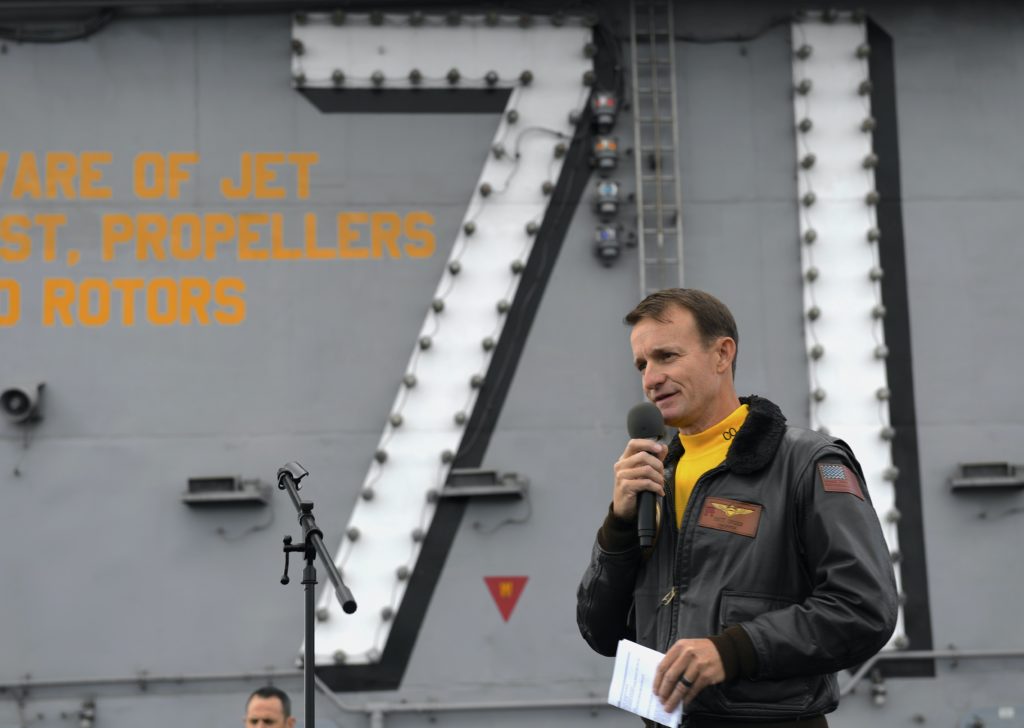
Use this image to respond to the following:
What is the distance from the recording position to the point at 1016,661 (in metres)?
6.99

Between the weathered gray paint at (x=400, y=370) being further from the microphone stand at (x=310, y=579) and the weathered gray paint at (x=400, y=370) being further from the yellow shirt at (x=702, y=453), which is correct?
the yellow shirt at (x=702, y=453)

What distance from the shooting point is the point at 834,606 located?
2523 millimetres

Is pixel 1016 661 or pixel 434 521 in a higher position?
pixel 434 521

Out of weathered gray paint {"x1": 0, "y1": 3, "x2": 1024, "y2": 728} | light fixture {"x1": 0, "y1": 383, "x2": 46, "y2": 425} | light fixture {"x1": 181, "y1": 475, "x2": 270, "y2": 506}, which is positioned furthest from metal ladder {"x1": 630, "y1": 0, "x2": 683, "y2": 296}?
light fixture {"x1": 0, "y1": 383, "x2": 46, "y2": 425}

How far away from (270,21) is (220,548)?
3.05m

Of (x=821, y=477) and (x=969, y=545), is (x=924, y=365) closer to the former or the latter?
(x=969, y=545)

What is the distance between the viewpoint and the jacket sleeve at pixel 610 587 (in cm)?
285

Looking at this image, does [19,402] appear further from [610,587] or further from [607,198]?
[610,587]

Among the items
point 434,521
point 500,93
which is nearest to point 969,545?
point 434,521

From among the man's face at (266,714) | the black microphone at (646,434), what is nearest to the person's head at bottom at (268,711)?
the man's face at (266,714)

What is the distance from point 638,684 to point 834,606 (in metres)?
0.44

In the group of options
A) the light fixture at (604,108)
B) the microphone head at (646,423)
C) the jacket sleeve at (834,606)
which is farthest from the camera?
the light fixture at (604,108)

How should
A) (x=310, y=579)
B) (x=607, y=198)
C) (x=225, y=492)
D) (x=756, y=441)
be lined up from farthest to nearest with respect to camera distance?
1. (x=607, y=198)
2. (x=225, y=492)
3. (x=310, y=579)
4. (x=756, y=441)

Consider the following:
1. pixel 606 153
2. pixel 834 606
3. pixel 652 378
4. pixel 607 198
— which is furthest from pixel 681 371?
pixel 606 153
